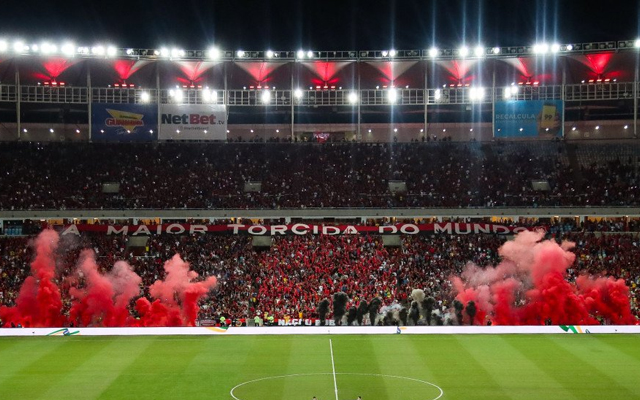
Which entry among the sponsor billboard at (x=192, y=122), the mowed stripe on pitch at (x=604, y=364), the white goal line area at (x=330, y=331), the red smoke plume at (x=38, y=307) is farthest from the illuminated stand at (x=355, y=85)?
the mowed stripe on pitch at (x=604, y=364)

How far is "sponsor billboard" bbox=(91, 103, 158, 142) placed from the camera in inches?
2440

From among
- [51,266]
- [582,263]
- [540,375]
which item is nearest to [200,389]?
[540,375]

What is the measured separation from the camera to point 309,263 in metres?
47.1

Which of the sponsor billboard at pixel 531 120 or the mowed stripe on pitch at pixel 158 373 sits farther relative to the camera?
the sponsor billboard at pixel 531 120

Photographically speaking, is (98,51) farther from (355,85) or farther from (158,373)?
(158,373)

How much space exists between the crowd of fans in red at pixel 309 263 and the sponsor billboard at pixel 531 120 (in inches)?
526

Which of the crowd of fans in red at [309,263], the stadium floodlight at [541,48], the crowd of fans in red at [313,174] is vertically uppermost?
the stadium floodlight at [541,48]

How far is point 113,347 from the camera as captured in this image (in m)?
29.6

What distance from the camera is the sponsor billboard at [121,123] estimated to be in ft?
203

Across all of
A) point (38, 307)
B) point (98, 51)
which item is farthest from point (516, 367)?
point (98, 51)

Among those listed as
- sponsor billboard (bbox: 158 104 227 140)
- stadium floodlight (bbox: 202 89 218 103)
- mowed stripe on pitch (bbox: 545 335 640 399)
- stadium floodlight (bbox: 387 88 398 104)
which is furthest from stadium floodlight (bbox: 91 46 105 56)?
mowed stripe on pitch (bbox: 545 335 640 399)

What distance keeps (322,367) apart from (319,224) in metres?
27.5

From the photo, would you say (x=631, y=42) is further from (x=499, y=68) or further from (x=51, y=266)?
(x=51, y=266)

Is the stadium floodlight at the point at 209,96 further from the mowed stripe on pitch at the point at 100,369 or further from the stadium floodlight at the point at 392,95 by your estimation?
the mowed stripe on pitch at the point at 100,369
